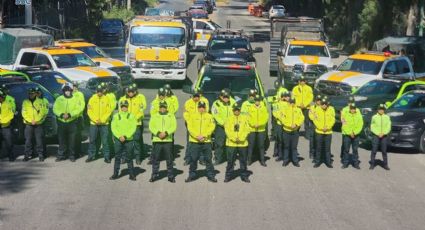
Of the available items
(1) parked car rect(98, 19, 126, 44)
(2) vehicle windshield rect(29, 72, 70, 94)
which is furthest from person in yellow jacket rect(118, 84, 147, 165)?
(1) parked car rect(98, 19, 126, 44)

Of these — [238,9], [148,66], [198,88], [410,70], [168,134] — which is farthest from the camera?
[238,9]

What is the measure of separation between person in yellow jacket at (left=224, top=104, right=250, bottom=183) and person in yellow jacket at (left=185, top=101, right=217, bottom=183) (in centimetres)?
32

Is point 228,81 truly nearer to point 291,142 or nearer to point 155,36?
point 291,142

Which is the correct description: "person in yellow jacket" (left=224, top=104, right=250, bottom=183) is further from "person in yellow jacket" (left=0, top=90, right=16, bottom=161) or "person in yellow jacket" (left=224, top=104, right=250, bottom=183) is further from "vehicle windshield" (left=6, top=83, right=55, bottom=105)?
"vehicle windshield" (left=6, top=83, right=55, bottom=105)

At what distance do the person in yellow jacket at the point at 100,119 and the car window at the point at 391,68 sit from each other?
37.2 feet

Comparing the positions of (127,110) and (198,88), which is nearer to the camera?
(127,110)

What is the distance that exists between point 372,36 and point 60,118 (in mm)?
30557

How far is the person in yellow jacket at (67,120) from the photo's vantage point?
1627cm

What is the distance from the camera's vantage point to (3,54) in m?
30.2

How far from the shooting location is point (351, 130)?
15867mm

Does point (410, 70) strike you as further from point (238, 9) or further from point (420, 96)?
point (238, 9)

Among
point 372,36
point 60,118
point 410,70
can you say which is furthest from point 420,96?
point 372,36

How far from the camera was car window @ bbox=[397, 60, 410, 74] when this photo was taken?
986 inches

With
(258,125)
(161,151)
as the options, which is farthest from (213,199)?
(258,125)
